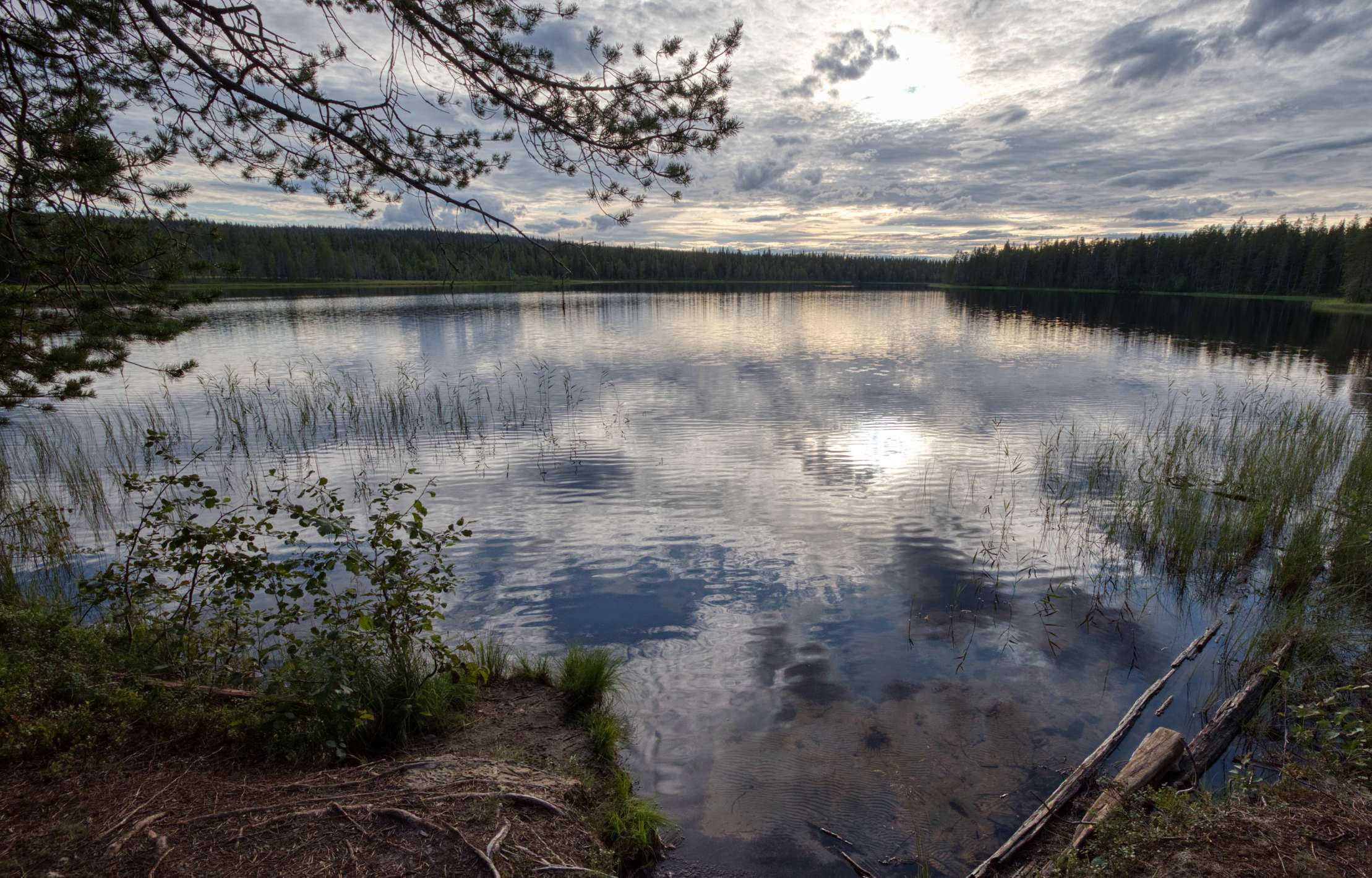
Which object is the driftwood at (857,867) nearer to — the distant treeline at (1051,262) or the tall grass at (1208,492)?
the tall grass at (1208,492)

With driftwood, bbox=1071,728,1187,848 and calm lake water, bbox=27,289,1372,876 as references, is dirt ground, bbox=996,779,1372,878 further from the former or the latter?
calm lake water, bbox=27,289,1372,876

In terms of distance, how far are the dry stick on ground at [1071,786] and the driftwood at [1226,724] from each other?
0.44m

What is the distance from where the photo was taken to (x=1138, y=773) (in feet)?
14.4

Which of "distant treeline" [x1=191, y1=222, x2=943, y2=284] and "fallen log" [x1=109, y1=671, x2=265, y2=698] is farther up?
"distant treeline" [x1=191, y1=222, x2=943, y2=284]

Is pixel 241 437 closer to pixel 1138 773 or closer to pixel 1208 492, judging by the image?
pixel 1138 773

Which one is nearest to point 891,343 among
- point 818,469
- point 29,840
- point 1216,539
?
point 818,469

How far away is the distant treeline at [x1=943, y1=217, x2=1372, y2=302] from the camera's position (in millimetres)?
85562

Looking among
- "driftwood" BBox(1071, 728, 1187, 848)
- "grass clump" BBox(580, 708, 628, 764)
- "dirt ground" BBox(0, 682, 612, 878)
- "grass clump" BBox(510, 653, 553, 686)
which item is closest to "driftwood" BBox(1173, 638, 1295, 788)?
"driftwood" BBox(1071, 728, 1187, 848)

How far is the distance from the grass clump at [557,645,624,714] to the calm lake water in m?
0.26

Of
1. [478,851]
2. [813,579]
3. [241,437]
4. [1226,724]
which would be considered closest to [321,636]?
[478,851]

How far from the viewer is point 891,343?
34562 millimetres

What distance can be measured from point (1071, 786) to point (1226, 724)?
1.82 meters

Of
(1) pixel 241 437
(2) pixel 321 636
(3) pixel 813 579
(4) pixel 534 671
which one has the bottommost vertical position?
(3) pixel 813 579

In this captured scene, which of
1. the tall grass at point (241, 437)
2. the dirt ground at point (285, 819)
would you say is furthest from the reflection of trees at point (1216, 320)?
the dirt ground at point (285, 819)
